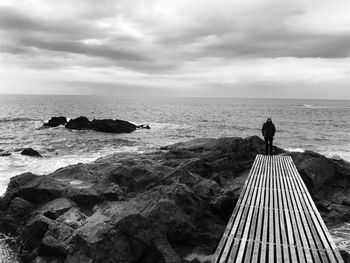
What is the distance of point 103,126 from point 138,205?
2077 inches

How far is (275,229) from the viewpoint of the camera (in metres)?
12.0

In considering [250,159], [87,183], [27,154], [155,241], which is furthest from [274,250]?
[27,154]

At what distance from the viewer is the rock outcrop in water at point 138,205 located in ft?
39.3

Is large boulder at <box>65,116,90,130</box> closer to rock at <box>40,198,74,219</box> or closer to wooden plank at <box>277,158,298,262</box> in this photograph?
rock at <box>40,198,74,219</box>

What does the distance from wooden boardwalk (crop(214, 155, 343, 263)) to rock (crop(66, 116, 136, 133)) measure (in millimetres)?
49080

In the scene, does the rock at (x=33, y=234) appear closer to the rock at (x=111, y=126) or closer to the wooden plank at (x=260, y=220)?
the wooden plank at (x=260, y=220)

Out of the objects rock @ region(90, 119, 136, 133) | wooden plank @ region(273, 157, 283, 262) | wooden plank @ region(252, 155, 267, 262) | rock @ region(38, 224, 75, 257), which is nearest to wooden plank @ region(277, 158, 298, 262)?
wooden plank @ region(273, 157, 283, 262)

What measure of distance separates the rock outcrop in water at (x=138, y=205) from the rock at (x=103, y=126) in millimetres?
40141

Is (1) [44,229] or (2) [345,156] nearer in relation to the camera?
(1) [44,229]

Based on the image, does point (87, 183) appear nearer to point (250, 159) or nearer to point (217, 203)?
point (217, 203)

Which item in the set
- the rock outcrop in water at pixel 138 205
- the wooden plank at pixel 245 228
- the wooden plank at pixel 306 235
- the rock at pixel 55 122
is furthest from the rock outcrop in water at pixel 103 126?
the wooden plank at pixel 306 235

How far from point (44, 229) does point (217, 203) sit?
7.36m

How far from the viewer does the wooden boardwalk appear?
10.3m

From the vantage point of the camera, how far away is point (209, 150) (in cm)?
2588
